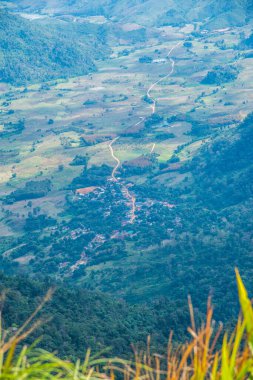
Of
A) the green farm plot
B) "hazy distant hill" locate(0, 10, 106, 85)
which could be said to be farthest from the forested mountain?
"hazy distant hill" locate(0, 10, 106, 85)

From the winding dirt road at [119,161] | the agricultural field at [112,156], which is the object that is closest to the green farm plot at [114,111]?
the agricultural field at [112,156]

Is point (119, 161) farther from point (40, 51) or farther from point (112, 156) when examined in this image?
point (40, 51)

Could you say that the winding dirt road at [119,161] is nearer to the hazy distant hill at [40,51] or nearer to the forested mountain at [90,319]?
the hazy distant hill at [40,51]

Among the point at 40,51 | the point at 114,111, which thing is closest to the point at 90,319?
the point at 114,111

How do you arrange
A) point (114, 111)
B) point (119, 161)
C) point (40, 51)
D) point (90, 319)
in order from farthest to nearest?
1. point (40, 51)
2. point (114, 111)
3. point (119, 161)
4. point (90, 319)

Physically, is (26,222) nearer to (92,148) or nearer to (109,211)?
(109,211)

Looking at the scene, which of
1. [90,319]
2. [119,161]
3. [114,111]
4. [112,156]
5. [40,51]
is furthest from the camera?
[40,51]

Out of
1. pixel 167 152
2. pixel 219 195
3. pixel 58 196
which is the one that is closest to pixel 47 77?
pixel 167 152

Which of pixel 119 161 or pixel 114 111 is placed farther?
pixel 114 111

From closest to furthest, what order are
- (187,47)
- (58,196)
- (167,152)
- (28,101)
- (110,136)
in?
(58,196) → (167,152) → (110,136) → (28,101) → (187,47)
